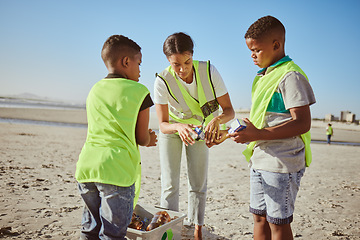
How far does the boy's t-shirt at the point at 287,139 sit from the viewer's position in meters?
2.14

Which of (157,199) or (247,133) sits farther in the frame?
(157,199)

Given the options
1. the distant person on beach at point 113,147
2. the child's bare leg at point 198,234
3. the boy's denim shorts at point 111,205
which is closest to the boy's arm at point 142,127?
the distant person on beach at point 113,147

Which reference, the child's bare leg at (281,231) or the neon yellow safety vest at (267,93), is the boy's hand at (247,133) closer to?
the neon yellow safety vest at (267,93)

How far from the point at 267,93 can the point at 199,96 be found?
4.01 ft


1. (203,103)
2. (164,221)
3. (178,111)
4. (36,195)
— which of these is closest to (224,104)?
(203,103)

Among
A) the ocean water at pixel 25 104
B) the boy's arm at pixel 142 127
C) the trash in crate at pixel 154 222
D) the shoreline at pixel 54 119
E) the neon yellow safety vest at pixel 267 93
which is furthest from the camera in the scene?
the ocean water at pixel 25 104

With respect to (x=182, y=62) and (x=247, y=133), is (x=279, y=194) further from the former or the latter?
(x=182, y=62)

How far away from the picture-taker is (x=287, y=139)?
230cm

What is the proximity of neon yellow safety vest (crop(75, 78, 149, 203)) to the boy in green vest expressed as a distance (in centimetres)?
83

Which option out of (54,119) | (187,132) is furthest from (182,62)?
(54,119)

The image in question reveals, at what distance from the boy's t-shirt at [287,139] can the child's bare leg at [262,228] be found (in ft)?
1.59

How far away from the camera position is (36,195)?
4.77m

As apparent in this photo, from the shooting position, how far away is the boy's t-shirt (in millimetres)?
2145

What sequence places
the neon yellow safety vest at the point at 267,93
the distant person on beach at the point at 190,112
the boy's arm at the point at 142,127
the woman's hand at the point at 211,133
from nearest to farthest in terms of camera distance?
the neon yellow safety vest at the point at 267,93, the boy's arm at the point at 142,127, the woman's hand at the point at 211,133, the distant person on beach at the point at 190,112
